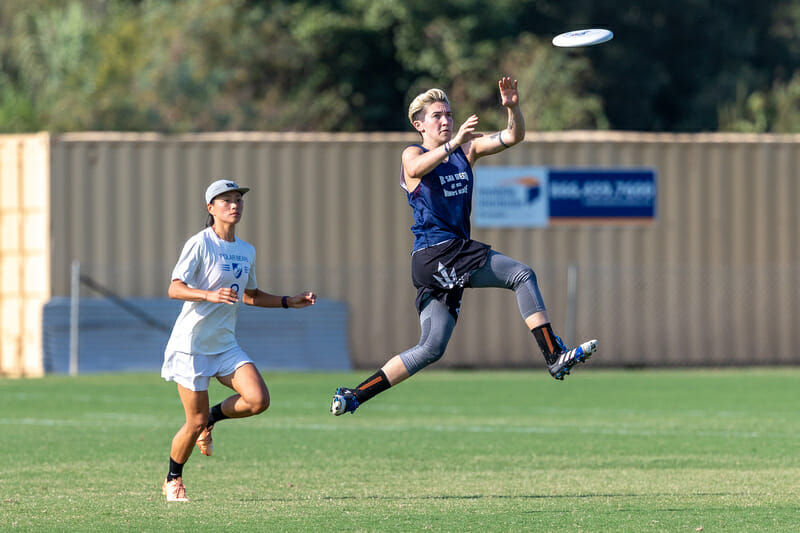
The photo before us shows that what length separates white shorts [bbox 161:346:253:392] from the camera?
805 centimetres

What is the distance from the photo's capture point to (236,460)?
10391 mm

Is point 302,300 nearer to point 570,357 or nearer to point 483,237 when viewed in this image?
point 570,357

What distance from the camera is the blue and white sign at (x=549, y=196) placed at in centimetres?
2114

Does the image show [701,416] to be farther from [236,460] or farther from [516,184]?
[516,184]

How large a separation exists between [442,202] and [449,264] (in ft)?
1.34

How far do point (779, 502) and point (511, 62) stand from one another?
26.7 metres

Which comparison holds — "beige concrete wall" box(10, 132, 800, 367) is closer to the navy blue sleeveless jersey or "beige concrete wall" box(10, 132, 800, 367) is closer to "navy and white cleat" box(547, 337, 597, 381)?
the navy blue sleeveless jersey

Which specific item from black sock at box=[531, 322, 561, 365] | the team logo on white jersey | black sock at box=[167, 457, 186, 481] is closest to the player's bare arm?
black sock at box=[531, 322, 561, 365]

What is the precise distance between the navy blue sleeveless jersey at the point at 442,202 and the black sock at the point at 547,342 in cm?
79

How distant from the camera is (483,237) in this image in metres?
21.1

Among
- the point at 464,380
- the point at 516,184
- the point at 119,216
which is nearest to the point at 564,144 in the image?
the point at 516,184

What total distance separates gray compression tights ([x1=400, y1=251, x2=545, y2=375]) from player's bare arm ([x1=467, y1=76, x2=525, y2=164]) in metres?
0.69

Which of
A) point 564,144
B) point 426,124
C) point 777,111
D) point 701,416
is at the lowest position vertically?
point 701,416

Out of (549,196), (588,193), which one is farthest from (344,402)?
(588,193)
